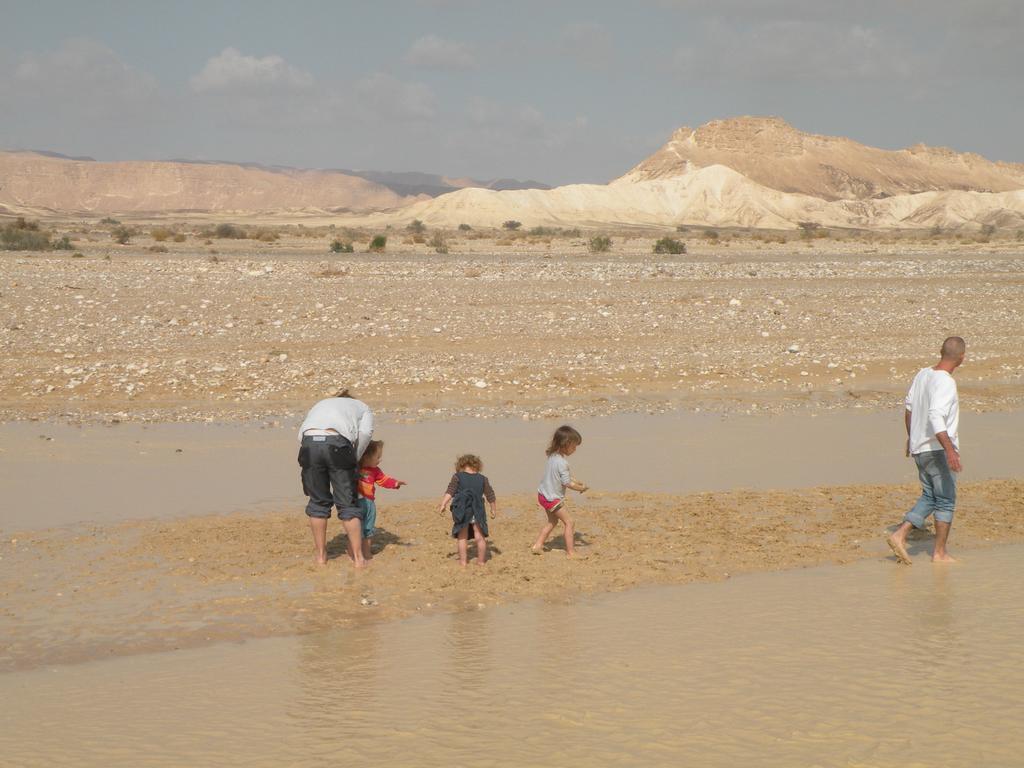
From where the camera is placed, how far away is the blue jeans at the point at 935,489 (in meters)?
8.37

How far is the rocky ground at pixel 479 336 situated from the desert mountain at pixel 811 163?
330 feet

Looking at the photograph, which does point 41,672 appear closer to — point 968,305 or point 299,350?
point 299,350

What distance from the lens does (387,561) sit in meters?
8.59

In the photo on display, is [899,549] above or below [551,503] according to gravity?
below

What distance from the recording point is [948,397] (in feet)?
26.7

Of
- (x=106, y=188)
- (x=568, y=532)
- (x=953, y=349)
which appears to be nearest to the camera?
(x=953, y=349)

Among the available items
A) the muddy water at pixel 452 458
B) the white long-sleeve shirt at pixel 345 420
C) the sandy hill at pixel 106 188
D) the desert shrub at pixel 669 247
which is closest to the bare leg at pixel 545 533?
the white long-sleeve shirt at pixel 345 420

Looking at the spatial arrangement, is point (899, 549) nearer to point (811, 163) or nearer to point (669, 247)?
point (669, 247)

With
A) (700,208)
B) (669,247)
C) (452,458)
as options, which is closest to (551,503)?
(452,458)

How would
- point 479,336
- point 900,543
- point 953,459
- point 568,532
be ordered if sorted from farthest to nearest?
point 479,336
point 568,532
point 900,543
point 953,459

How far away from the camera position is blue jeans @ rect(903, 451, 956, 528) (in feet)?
27.5

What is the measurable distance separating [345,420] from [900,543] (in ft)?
13.2

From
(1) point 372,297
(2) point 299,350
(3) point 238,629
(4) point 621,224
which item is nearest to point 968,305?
(1) point 372,297

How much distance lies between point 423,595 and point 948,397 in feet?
12.5
